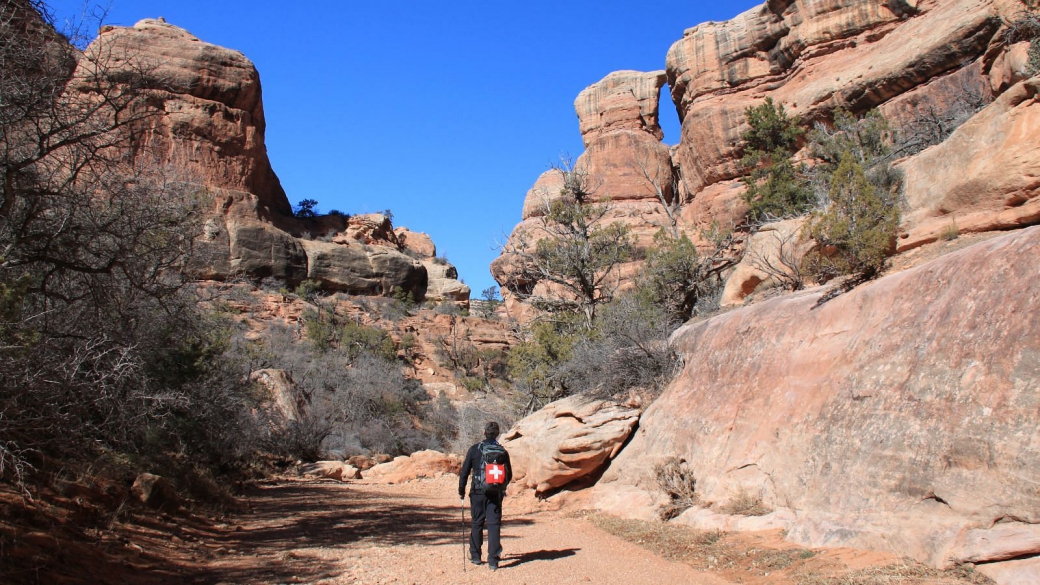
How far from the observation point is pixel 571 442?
11039mm

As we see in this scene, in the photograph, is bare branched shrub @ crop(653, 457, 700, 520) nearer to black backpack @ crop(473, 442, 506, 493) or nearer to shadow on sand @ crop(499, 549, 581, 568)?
shadow on sand @ crop(499, 549, 581, 568)

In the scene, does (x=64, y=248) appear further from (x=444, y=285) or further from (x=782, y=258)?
(x=444, y=285)

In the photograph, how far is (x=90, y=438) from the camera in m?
7.96

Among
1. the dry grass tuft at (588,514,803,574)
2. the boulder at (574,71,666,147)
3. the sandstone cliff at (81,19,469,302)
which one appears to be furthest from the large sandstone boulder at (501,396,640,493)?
the boulder at (574,71,666,147)

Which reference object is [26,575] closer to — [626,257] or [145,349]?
[145,349]

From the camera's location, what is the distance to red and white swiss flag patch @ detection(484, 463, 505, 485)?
6848 millimetres

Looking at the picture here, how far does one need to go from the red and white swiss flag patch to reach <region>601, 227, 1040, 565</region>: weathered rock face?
9.13ft

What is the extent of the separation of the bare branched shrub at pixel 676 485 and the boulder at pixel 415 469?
896 cm

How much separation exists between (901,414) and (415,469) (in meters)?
13.1

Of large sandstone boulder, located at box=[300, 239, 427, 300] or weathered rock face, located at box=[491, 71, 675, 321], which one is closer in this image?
weathered rock face, located at box=[491, 71, 675, 321]

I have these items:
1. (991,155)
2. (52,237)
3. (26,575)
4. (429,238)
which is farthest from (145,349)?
(429,238)

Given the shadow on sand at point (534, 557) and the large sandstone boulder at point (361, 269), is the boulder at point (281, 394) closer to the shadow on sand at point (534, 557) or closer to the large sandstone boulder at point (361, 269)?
the shadow on sand at point (534, 557)

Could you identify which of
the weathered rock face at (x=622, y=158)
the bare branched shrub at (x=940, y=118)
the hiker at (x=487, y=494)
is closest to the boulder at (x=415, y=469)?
the hiker at (x=487, y=494)

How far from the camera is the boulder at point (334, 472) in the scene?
56.6 ft
